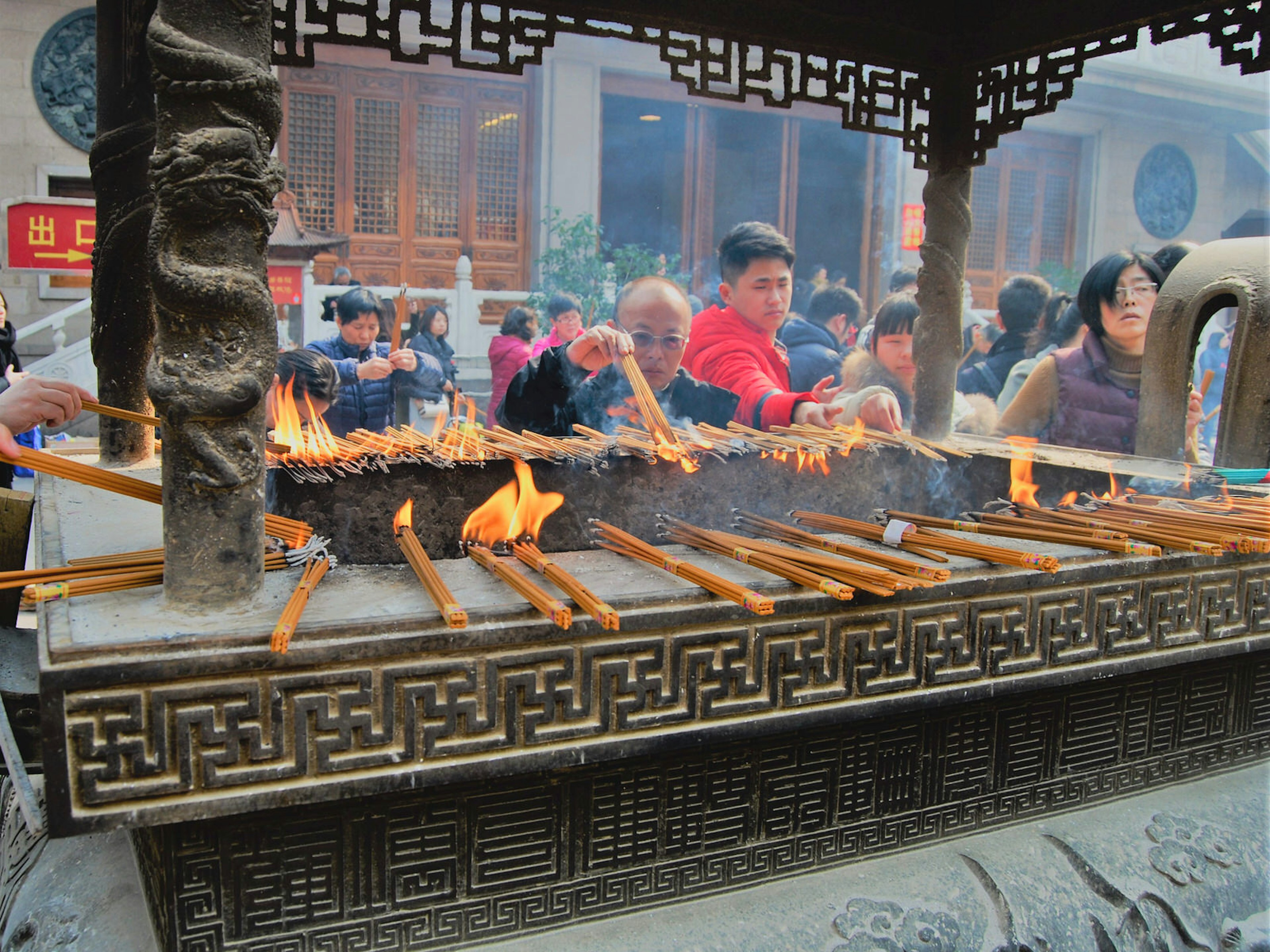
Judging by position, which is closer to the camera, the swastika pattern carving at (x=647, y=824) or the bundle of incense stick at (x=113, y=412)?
the swastika pattern carving at (x=647, y=824)

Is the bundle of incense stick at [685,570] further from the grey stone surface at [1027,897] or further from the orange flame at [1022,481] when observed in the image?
the orange flame at [1022,481]

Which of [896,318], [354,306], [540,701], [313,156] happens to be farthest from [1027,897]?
[313,156]

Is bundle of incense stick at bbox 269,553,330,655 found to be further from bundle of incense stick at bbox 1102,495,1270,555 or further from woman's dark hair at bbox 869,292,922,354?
woman's dark hair at bbox 869,292,922,354

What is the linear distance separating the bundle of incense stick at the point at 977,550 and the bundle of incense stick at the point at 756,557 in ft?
1.76

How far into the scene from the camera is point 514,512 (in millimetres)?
3061

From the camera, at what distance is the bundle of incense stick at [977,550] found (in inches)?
104

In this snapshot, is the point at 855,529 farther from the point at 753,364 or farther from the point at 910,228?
the point at 910,228

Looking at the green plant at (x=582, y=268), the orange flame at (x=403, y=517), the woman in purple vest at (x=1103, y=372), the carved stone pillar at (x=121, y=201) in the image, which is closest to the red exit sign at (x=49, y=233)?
the green plant at (x=582, y=268)

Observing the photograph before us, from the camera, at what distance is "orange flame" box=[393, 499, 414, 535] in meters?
2.86

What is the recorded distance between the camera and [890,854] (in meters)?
2.83

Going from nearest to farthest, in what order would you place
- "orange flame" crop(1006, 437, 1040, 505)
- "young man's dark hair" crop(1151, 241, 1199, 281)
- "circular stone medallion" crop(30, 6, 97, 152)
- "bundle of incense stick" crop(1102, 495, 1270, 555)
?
"bundle of incense stick" crop(1102, 495, 1270, 555), "orange flame" crop(1006, 437, 1040, 505), "young man's dark hair" crop(1151, 241, 1199, 281), "circular stone medallion" crop(30, 6, 97, 152)

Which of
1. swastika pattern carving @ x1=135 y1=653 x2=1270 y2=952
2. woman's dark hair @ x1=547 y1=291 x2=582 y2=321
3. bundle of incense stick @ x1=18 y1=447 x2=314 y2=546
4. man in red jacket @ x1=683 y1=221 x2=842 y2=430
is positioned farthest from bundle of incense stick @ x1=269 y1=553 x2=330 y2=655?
woman's dark hair @ x1=547 y1=291 x2=582 y2=321

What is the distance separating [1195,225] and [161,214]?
19.2 meters

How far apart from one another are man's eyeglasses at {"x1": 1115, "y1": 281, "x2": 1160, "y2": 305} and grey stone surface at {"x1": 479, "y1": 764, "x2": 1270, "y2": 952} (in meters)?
3.49
